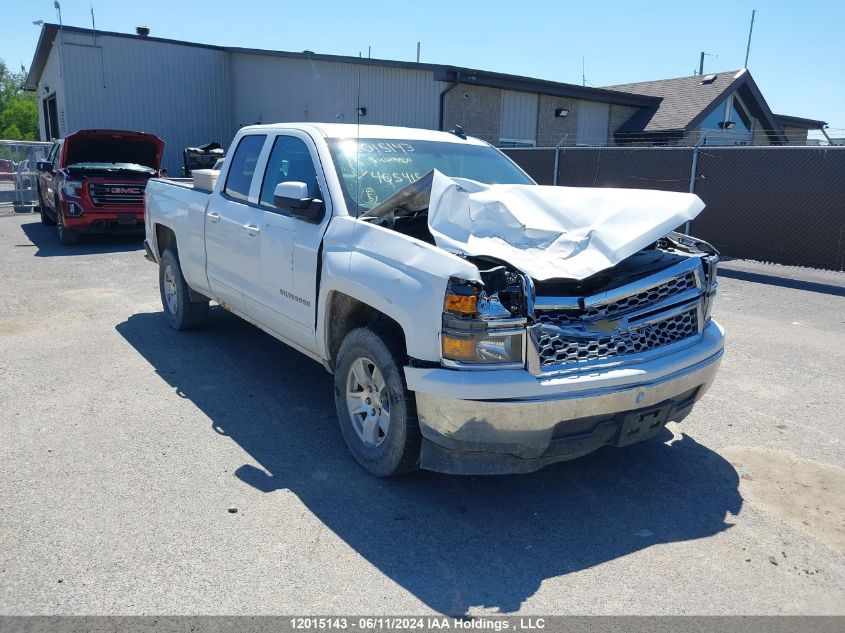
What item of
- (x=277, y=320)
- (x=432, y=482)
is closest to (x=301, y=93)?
(x=277, y=320)

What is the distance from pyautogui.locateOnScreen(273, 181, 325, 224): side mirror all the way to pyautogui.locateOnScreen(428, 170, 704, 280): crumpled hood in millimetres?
833

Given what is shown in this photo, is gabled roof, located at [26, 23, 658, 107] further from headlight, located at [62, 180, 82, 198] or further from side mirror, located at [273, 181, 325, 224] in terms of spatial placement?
side mirror, located at [273, 181, 325, 224]

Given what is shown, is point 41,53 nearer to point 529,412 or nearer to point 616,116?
point 616,116

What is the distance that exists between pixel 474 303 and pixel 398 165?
1.90 metres

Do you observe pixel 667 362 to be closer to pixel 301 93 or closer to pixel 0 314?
pixel 0 314

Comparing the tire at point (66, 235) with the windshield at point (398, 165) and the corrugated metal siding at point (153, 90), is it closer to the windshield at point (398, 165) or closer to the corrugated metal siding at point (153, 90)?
the windshield at point (398, 165)

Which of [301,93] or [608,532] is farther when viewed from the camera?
[301,93]

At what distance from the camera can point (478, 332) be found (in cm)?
334

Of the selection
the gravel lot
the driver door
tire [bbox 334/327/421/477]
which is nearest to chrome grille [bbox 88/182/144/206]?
the gravel lot

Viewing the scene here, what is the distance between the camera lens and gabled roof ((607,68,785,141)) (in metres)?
23.0

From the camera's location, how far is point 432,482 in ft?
13.2

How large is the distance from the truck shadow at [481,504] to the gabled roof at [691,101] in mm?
20522

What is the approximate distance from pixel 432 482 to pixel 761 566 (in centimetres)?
173

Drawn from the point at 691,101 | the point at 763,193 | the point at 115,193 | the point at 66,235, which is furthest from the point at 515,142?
the point at 66,235
